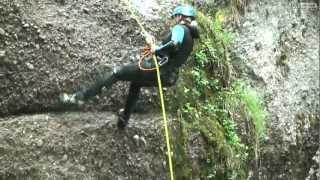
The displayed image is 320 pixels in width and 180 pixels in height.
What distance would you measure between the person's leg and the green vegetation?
95 centimetres

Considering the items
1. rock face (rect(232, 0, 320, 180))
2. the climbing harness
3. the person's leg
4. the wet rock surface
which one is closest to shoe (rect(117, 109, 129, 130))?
the person's leg

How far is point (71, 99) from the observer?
8055mm

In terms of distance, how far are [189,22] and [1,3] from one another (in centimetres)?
271

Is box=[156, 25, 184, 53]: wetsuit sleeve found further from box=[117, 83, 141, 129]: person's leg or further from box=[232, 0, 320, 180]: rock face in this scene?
box=[232, 0, 320, 180]: rock face

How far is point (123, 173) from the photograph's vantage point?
8.12 m

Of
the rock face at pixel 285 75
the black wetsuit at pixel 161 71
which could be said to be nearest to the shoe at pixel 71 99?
the black wetsuit at pixel 161 71

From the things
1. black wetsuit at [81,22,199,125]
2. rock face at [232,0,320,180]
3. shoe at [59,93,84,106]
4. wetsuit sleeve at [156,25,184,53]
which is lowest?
rock face at [232,0,320,180]

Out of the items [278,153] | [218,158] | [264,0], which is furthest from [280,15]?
[218,158]

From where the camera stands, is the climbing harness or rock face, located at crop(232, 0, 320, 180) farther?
rock face, located at crop(232, 0, 320, 180)

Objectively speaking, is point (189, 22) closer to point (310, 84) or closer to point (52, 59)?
point (52, 59)

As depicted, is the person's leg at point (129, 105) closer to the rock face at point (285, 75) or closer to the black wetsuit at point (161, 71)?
the black wetsuit at point (161, 71)

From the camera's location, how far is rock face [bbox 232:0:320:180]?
422 inches

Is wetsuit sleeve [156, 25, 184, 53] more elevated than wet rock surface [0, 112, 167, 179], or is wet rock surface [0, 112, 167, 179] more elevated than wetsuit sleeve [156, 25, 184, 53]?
wetsuit sleeve [156, 25, 184, 53]

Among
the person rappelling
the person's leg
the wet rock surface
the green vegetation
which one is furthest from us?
the green vegetation
